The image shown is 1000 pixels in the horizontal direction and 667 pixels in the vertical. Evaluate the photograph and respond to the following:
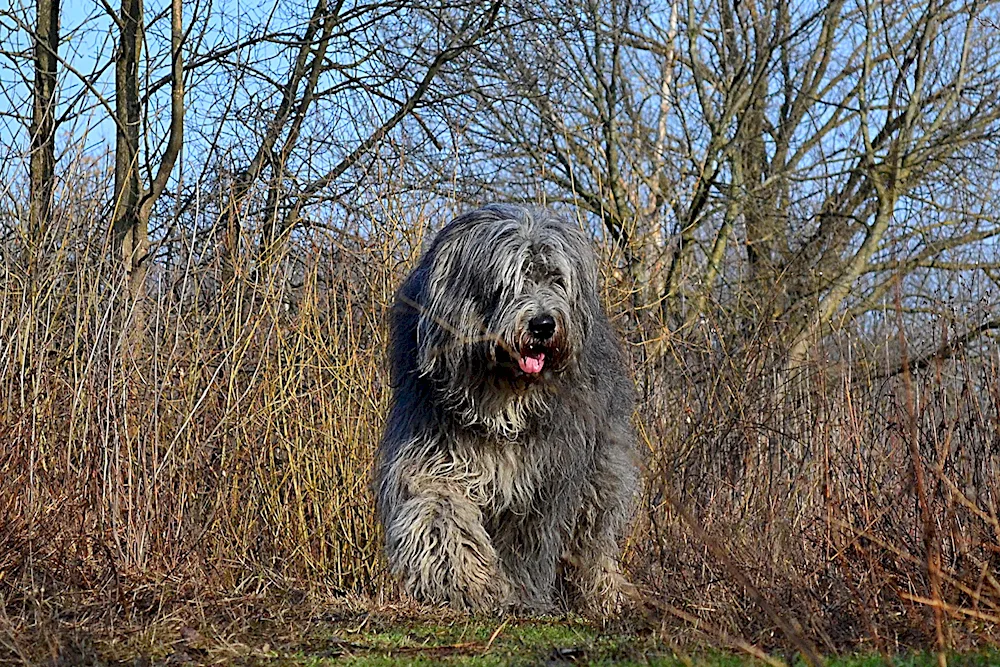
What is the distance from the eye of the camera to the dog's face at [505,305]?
4.99m

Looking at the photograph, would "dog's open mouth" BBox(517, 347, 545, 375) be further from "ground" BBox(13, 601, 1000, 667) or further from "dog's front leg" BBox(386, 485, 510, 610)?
"ground" BBox(13, 601, 1000, 667)

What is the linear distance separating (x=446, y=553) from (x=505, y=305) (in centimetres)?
110

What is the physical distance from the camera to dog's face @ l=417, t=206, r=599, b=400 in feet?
16.4

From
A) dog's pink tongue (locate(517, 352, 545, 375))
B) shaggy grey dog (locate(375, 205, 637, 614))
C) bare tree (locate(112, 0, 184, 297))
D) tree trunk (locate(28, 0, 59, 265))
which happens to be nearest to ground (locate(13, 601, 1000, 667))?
shaggy grey dog (locate(375, 205, 637, 614))

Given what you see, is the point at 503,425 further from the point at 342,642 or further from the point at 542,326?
the point at 342,642

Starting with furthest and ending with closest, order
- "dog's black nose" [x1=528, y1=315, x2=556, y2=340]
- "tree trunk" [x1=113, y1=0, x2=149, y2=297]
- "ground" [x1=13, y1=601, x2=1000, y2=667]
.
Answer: "tree trunk" [x1=113, y1=0, x2=149, y2=297] → "dog's black nose" [x1=528, y1=315, x2=556, y2=340] → "ground" [x1=13, y1=601, x2=1000, y2=667]

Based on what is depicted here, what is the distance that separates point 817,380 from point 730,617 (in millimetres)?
2347

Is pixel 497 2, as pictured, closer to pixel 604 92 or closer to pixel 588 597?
pixel 604 92

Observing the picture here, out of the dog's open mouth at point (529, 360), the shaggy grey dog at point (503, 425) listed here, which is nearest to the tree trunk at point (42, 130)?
the shaggy grey dog at point (503, 425)

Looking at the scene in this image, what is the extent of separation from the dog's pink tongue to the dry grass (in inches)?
38.5

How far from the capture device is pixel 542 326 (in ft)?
16.2

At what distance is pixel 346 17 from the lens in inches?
367

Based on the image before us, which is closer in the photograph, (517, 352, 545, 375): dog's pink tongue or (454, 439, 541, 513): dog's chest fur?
(517, 352, 545, 375): dog's pink tongue

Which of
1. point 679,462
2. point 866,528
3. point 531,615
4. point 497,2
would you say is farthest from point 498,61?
point 866,528
